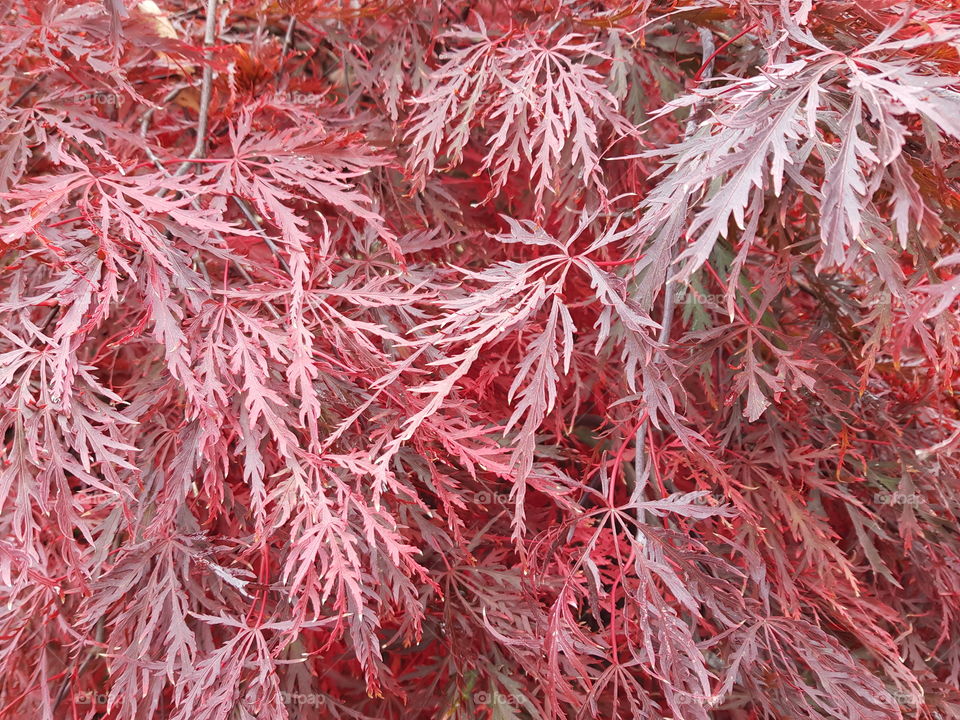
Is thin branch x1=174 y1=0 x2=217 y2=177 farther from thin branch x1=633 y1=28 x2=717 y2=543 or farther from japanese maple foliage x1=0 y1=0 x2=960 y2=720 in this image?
thin branch x1=633 y1=28 x2=717 y2=543

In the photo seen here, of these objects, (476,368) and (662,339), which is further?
(476,368)

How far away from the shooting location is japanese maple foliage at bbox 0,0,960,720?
87cm

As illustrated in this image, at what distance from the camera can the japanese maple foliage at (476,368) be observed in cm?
87

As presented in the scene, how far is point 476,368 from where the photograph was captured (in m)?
1.19

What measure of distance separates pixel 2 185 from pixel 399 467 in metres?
0.73

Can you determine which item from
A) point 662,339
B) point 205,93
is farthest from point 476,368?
point 205,93

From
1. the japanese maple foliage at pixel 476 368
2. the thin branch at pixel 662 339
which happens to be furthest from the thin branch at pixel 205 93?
the thin branch at pixel 662 339

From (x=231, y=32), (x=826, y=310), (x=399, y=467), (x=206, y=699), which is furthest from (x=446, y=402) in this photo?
(x=231, y=32)

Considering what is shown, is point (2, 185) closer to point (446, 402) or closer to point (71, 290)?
point (71, 290)

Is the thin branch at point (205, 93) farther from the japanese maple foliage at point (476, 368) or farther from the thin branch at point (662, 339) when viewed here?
the thin branch at point (662, 339)

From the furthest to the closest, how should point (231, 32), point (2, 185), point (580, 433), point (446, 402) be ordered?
point (231, 32) → point (580, 433) → point (2, 185) → point (446, 402)

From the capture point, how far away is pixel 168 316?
0.93 metres

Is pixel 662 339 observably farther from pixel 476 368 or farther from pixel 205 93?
pixel 205 93

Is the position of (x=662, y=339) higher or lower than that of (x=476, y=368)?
higher
